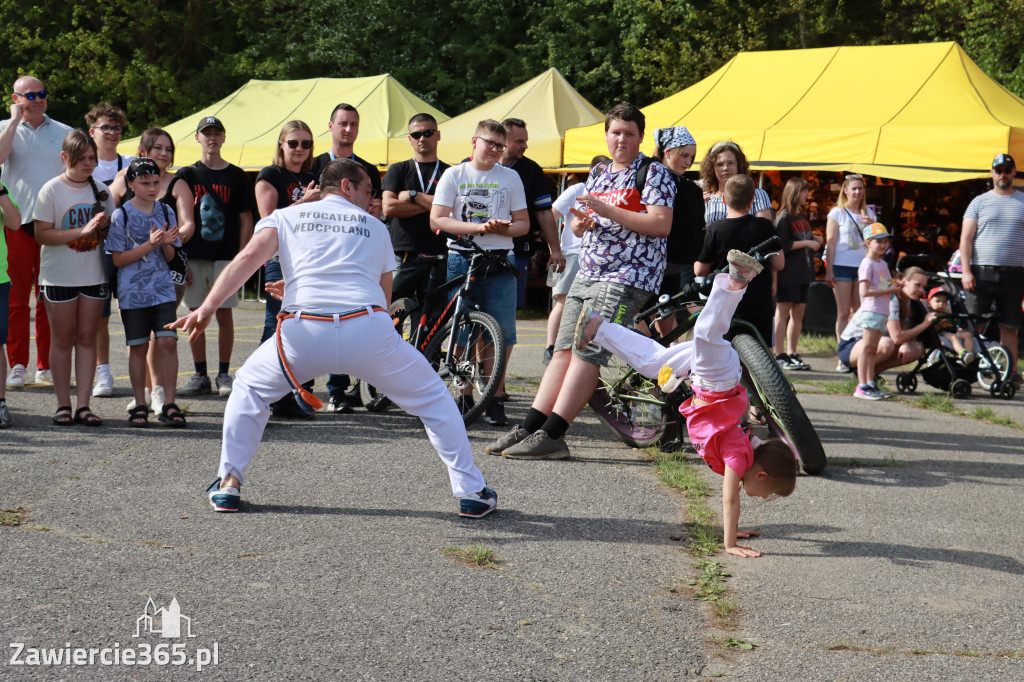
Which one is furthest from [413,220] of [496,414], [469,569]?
[469,569]

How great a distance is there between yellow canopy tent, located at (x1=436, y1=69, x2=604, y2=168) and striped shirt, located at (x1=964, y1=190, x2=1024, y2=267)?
772 cm

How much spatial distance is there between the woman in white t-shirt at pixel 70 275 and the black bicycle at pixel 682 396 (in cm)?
328

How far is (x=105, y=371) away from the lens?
8328 mm

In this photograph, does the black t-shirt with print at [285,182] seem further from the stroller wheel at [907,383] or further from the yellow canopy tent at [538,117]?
the yellow canopy tent at [538,117]

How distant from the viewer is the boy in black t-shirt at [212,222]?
8148mm

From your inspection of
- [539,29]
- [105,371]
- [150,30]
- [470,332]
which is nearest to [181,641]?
[470,332]

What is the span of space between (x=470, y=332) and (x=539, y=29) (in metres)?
24.7

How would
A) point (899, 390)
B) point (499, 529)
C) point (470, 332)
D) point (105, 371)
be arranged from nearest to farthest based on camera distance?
point (499, 529), point (470, 332), point (105, 371), point (899, 390)

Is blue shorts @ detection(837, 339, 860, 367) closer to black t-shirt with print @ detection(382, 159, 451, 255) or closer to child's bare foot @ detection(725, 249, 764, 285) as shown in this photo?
black t-shirt with print @ detection(382, 159, 451, 255)

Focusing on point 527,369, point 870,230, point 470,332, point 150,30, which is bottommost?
point 527,369

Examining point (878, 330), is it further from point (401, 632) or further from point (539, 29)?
point (539, 29)

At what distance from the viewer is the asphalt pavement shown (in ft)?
11.5

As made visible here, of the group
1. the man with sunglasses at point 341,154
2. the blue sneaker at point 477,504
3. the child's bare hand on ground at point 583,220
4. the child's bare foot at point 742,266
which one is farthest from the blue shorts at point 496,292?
the child's bare foot at point 742,266
